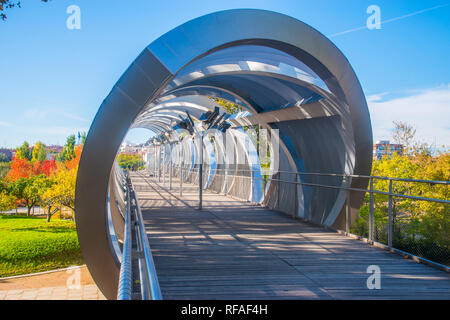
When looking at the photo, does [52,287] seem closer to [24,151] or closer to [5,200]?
[5,200]

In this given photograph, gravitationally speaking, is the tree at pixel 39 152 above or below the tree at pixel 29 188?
above

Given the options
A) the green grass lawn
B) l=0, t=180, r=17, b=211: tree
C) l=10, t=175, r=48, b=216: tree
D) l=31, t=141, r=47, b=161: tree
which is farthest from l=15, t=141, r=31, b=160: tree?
the green grass lawn

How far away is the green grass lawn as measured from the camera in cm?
2291

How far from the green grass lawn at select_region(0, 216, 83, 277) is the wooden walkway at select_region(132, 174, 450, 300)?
17.6m

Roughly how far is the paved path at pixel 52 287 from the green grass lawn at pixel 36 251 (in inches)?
110

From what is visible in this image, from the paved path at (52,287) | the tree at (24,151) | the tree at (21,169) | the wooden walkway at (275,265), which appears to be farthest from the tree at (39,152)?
→ the wooden walkway at (275,265)

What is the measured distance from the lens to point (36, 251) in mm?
24562

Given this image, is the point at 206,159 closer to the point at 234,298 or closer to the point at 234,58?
the point at 234,58

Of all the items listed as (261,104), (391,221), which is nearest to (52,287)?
(261,104)

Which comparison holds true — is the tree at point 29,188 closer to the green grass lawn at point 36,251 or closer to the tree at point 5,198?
the tree at point 5,198

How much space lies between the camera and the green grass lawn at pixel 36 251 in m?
22.9

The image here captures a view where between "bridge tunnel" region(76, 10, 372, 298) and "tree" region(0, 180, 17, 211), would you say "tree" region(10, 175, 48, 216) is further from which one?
"bridge tunnel" region(76, 10, 372, 298)
